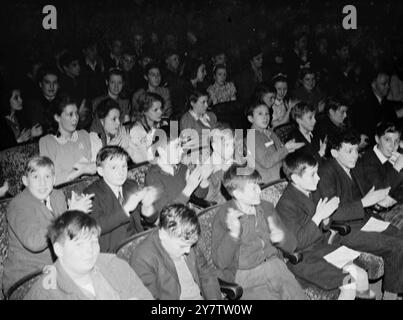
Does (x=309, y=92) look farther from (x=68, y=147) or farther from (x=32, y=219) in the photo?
(x=32, y=219)

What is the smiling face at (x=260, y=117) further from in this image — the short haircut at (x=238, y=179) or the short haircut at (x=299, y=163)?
the short haircut at (x=238, y=179)

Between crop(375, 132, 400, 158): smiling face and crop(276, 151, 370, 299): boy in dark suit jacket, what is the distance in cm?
91

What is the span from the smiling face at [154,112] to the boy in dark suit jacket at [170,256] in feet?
6.72

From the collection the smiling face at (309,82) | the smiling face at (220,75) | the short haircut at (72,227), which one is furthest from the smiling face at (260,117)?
the short haircut at (72,227)

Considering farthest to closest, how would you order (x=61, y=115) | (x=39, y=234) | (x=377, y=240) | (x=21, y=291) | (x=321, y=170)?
(x=61, y=115), (x=321, y=170), (x=377, y=240), (x=39, y=234), (x=21, y=291)

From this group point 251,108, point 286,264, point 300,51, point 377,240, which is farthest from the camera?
point 300,51

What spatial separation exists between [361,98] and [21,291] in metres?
4.44

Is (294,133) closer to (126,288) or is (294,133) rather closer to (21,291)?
(126,288)

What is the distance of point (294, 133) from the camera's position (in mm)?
4004

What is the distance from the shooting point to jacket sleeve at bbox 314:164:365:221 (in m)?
2.88

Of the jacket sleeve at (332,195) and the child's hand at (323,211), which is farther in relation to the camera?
the jacket sleeve at (332,195)

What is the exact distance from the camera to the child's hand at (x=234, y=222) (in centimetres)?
234

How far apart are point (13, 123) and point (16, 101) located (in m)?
0.25
